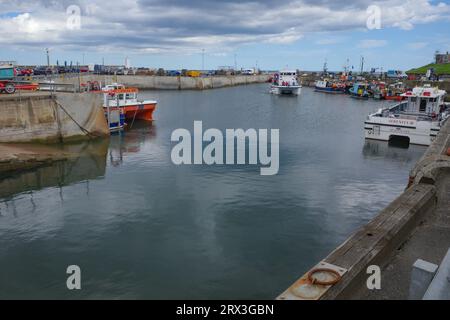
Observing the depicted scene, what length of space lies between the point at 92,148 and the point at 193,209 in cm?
1814

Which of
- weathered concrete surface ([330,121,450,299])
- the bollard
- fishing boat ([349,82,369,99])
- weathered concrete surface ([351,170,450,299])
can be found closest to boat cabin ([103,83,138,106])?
weathered concrete surface ([330,121,450,299])

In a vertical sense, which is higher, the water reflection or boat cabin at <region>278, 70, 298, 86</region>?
boat cabin at <region>278, 70, 298, 86</region>

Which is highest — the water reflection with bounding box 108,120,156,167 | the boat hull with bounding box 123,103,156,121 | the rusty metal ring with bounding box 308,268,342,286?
the boat hull with bounding box 123,103,156,121

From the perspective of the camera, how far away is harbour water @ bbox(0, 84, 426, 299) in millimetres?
12703

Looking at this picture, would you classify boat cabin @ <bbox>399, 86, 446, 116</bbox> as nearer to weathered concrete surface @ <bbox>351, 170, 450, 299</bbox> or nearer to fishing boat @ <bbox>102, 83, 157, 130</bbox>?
weathered concrete surface @ <bbox>351, 170, 450, 299</bbox>

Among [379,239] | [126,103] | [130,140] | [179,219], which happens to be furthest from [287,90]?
[379,239]

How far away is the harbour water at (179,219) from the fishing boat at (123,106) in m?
8.55

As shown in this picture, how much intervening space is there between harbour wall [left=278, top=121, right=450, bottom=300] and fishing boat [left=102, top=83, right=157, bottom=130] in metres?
32.4

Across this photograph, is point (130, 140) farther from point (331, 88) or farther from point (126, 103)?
point (331, 88)

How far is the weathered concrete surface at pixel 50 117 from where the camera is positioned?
3106 cm

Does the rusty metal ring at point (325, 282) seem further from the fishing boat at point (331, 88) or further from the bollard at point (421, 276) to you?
the fishing boat at point (331, 88)

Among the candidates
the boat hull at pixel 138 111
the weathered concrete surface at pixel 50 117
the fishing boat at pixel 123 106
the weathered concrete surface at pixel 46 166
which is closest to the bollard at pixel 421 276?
the weathered concrete surface at pixel 46 166

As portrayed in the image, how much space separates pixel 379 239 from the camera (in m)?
9.02
